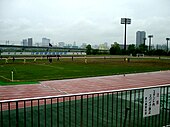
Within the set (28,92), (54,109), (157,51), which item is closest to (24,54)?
(157,51)

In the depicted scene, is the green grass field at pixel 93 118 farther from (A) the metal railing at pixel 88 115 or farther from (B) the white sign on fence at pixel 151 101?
(B) the white sign on fence at pixel 151 101

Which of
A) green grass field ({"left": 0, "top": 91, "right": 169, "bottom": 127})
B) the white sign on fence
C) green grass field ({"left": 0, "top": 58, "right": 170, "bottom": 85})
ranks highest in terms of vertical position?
the white sign on fence

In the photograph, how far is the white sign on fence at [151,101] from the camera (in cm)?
453

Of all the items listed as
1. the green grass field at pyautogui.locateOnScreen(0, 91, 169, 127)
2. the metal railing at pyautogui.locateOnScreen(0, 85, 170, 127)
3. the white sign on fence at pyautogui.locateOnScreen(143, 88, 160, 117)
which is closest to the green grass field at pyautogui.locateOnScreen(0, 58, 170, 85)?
the green grass field at pyautogui.locateOnScreen(0, 91, 169, 127)

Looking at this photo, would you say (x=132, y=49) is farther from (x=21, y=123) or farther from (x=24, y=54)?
(x=21, y=123)

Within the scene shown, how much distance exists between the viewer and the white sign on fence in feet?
14.9

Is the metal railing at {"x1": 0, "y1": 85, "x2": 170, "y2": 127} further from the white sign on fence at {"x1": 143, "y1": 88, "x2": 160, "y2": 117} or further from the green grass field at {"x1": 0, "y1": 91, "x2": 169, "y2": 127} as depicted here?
the white sign on fence at {"x1": 143, "y1": 88, "x2": 160, "y2": 117}

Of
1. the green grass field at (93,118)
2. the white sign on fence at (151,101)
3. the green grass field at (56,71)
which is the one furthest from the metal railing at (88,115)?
the green grass field at (56,71)

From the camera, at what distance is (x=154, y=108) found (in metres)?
4.69

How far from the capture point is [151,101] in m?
4.59

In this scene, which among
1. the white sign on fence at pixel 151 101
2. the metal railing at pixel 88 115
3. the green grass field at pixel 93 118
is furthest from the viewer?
the green grass field at pixel 93 118

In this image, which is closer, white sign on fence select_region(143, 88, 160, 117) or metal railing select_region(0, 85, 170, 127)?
metal railing select_region(0, 85, 170, 127)

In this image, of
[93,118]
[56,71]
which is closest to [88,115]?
[93,118]

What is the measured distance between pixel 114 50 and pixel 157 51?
50.2ft
